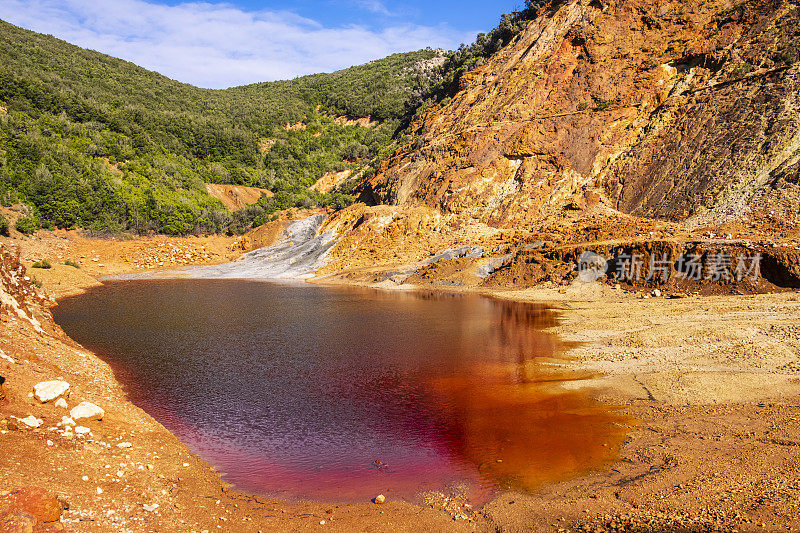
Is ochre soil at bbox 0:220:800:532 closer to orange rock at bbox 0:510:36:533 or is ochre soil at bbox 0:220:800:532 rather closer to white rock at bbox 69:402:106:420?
white rock at bbox 69:402:106:420

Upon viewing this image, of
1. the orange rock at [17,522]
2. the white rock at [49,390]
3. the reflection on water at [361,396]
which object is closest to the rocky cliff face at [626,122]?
the reflection on water at [361,396]

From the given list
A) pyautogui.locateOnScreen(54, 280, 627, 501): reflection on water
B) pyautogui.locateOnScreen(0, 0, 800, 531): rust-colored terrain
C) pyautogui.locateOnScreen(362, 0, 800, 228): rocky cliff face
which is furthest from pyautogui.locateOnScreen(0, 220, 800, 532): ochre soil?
pyautogui.locateOnScreen(362, 0, 800, 228): rocky cliff face

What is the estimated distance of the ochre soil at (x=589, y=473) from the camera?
6.30 metres

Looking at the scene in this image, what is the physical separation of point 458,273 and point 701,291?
13.6 m

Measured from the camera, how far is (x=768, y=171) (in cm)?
2953

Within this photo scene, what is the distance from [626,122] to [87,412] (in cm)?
4117

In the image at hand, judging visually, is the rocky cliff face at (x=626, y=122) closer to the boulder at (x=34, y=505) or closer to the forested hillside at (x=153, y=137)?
the forested hillside at (x=153, y=137)

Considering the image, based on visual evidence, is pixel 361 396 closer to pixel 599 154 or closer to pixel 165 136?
pixel 599 154

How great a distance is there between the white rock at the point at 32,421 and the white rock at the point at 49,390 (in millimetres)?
918

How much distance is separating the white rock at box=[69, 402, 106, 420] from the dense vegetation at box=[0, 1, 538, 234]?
140 ft

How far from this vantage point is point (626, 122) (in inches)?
1576

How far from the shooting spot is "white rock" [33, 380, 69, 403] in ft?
28.8

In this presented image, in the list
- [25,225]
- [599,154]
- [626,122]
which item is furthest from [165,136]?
[626,122]

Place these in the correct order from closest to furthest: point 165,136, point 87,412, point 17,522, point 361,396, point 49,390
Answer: point 17,522 → point 87,412 → point 49,390 → point 361,396 → point 165,136
